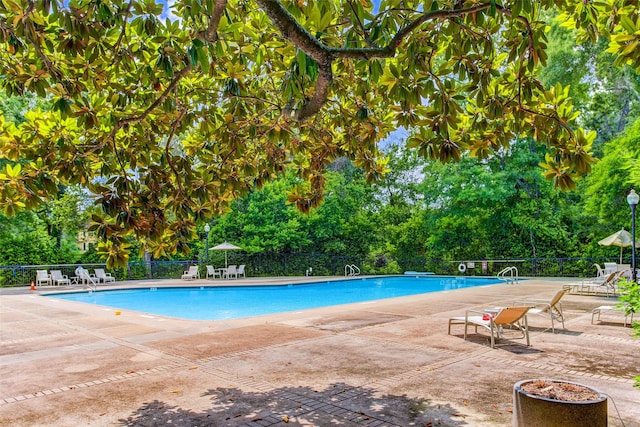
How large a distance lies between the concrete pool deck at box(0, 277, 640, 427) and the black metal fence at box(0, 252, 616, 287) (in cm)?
1429

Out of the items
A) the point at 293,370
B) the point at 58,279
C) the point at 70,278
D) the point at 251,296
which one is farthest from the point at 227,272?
the point at 293,370

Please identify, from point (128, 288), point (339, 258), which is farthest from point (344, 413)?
point (339, 258)

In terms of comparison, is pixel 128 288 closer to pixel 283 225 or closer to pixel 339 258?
pixel 283 225

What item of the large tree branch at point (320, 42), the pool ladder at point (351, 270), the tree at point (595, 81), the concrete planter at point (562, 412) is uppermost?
the tree at point (595, 81)

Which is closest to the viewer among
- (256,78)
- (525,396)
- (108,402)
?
(525,396)

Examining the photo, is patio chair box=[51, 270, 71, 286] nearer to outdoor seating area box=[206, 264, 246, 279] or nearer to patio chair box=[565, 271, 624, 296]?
outdoor seating area box=[206, 264, 246, 279]

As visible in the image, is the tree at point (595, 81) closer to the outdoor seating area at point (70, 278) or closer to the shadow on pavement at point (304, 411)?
the shadow on pavement at point (304, 411)

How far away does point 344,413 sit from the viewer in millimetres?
4406

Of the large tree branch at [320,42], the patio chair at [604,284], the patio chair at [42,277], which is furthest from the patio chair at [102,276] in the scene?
the large tree branch at [320,42]

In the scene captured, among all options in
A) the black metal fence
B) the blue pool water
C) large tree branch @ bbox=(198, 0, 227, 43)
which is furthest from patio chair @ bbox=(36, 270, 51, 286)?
large tree branch @ bbox=(198, 0, 227, 43)

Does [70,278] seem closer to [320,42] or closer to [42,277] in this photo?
[42,277]

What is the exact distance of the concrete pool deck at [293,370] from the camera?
4.41 metres

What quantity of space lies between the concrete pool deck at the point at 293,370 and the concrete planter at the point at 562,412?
0.77 m

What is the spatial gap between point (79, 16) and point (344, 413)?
13.3 ft
